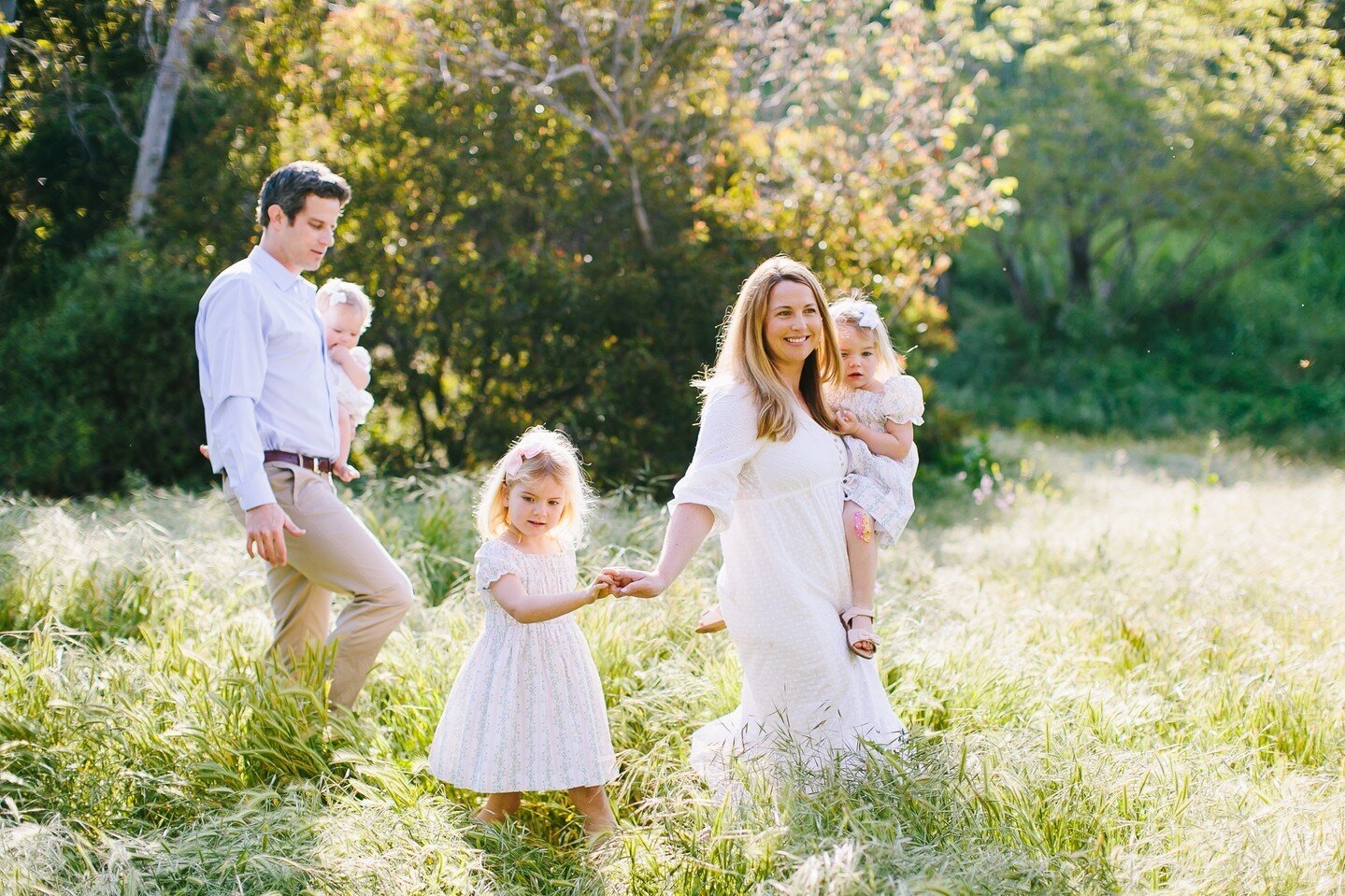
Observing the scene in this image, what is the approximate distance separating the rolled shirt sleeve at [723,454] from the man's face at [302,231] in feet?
5.29

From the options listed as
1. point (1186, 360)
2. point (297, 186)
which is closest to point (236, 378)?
point (297, 186)

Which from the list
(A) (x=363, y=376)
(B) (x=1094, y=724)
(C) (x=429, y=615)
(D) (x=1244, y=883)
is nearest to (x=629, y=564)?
(C) (x=429, y=615)

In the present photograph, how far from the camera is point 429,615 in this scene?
542cm

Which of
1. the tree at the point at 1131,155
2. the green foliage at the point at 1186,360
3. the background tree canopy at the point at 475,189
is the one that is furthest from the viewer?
the green foliage at the point at 1186,360

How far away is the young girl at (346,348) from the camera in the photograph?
185 inches

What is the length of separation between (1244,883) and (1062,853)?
1.42 ft

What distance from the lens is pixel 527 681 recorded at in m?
3.52

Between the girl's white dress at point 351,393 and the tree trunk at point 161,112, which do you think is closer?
the girl's white dress at point 351,393

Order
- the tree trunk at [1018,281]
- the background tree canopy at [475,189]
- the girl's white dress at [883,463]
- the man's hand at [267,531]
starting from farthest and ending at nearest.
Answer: the tree trunk at [1018,281]
the background tree canopy at [475,189]
the man's hand at [267,531]
the girl's white dress at [883,463]

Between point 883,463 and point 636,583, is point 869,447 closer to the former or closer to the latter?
point 883,463

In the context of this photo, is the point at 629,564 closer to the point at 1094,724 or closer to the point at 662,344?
the point at 1094,724

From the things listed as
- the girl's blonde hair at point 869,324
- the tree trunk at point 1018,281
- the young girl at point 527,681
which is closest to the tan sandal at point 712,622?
the young girl at point 527,681

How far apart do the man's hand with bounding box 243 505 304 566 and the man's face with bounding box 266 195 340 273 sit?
874 millimetres

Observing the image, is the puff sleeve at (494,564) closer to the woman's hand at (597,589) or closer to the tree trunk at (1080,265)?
the woman's hand at (597,589)
